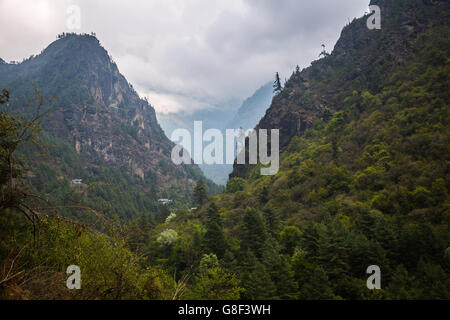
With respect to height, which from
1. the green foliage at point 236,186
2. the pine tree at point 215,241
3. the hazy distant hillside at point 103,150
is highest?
the hazy distant hillside at point 103,150

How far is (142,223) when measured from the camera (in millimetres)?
53812

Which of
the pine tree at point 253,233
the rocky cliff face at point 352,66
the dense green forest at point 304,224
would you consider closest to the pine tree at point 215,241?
the dense green forest at point 304,224

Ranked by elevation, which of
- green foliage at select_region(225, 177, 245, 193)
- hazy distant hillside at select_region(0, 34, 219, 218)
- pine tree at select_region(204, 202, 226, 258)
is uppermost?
hazy distant hillside at select_region(0, 34, 219, 218)

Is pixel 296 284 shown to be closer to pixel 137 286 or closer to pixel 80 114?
pixel 137 286

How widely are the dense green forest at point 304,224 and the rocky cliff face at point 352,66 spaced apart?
3.42 m

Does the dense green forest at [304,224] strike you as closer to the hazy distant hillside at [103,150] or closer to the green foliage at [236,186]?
the green foliage at [236,186]

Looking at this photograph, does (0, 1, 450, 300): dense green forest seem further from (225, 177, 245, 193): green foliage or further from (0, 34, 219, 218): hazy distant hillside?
(0, 34, 219, 218): hazy distant hillside

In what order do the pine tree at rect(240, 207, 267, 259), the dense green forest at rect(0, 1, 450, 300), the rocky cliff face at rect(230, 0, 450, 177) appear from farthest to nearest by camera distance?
the rocky cliff face at rect(230, 0, 450, 177)
the pine tree at rect(240, 207, 267, 259)
the dense green forest at rect(0, 1, 450, 300)

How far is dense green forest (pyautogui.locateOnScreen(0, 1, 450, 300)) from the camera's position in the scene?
8250mm

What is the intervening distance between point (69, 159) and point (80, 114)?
52705mm

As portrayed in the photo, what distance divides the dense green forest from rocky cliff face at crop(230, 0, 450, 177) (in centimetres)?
342

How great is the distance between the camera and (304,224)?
3145cm

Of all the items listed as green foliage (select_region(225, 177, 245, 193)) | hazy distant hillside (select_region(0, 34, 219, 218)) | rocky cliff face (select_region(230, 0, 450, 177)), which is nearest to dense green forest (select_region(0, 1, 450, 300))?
green foliage (select_region(225, 177, 245, 193))

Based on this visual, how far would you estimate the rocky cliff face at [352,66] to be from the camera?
201 feet
